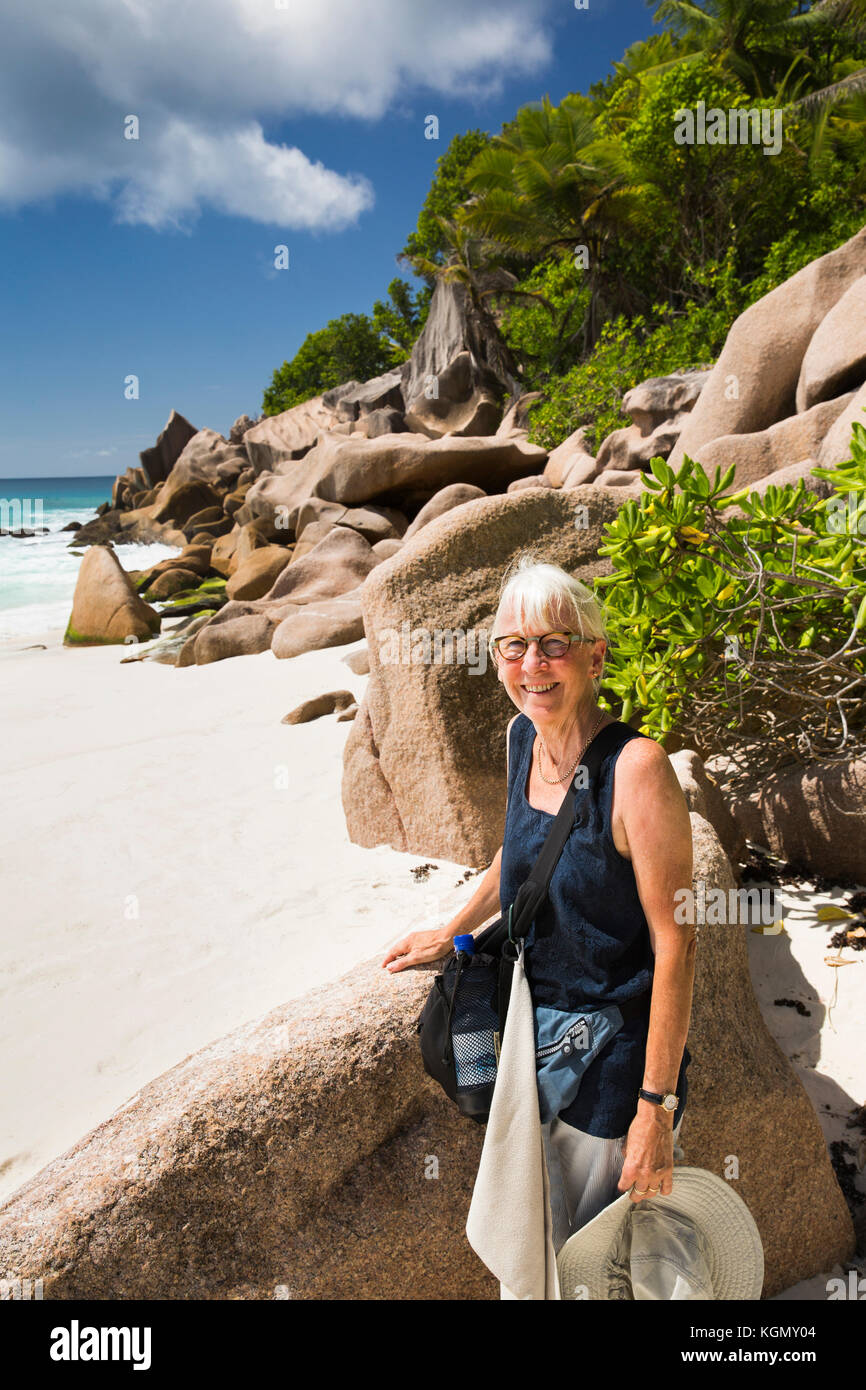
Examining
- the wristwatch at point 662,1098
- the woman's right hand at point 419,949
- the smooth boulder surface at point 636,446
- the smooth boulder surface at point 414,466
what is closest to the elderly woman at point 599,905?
the wristwatch at point 662,1098

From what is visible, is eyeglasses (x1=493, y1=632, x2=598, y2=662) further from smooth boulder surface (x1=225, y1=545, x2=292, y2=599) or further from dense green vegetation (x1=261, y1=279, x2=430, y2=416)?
dense green vegetation (x1=261, y1=279, x2=430, y2=416)

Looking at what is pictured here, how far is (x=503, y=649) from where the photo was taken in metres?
1.78

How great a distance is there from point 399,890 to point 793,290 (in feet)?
27.7

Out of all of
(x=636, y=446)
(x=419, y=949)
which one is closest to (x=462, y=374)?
(x=636, y=446)

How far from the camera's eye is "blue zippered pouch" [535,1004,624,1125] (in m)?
1.60

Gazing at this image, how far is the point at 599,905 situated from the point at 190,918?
3311 millimetres

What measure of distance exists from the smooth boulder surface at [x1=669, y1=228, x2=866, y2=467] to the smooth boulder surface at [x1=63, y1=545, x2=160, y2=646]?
10053mm

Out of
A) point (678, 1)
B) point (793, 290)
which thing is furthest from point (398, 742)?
point (678, 1)

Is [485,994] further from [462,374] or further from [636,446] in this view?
[462,374]

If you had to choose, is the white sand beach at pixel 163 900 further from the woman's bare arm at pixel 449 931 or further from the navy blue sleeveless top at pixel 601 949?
the navy blue sleeveless top at pixel 601 949

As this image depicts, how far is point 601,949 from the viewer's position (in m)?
1.60

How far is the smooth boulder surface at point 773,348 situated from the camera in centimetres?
873

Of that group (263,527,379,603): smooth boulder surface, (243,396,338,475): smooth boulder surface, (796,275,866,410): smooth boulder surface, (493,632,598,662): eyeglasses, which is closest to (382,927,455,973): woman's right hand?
(493,632,598,662): eyeglasses

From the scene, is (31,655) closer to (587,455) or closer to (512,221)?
(587,455)
